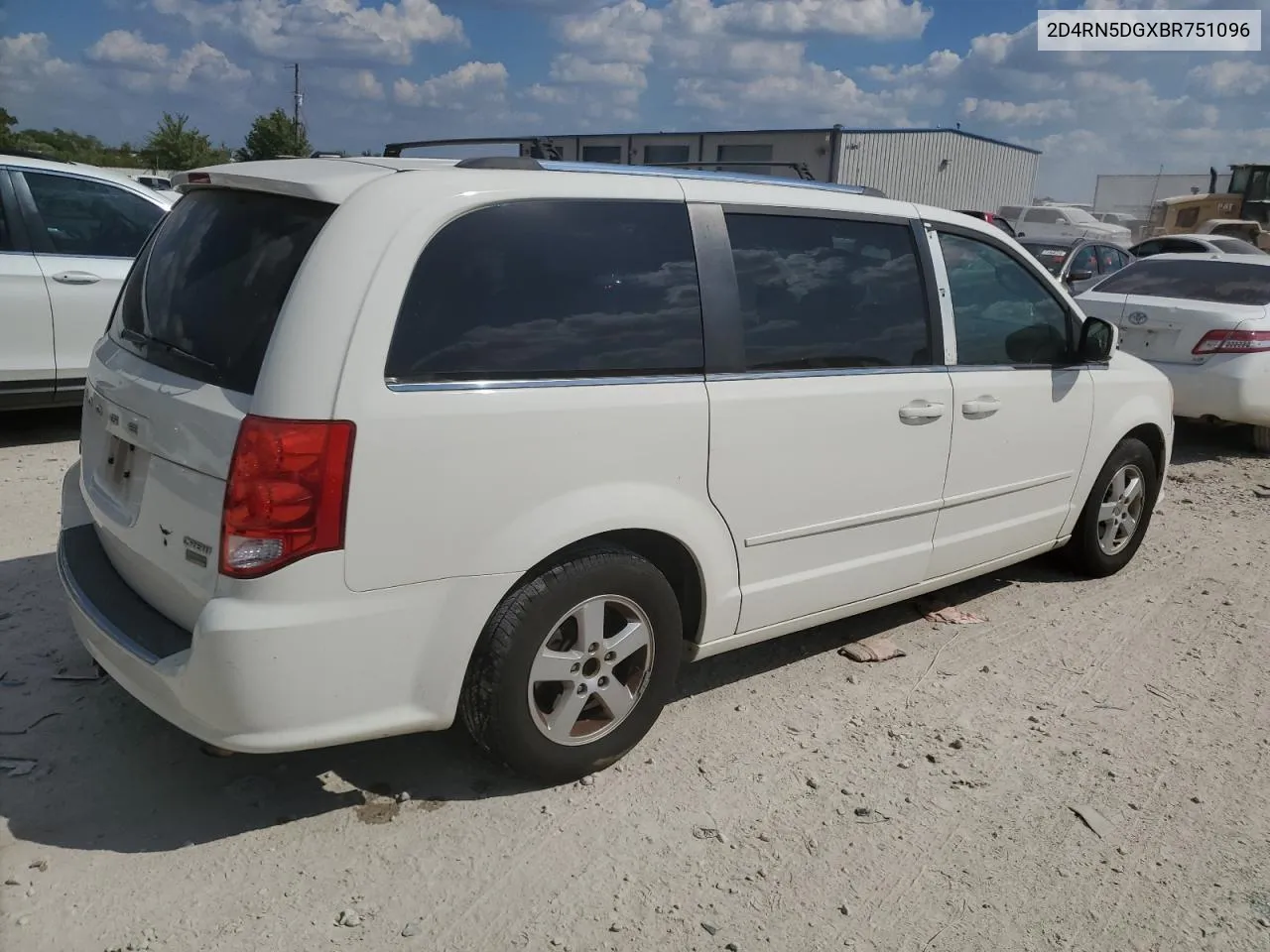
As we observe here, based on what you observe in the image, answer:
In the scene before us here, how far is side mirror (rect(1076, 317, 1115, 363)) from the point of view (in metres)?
4.79

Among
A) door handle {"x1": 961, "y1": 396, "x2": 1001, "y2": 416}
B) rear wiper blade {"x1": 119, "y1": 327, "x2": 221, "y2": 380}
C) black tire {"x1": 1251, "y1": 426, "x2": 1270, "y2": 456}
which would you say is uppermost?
rear wiper blade {"x1": 119, "y1": 327, "x2": 221, "y2": 380}

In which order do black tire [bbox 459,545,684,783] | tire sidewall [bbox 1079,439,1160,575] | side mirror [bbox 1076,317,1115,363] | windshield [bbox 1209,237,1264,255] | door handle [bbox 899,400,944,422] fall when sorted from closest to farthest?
black tire [bbox 459,545,684,783], door handle [bbox 899,400,944,422], side mirror [bbox 1076,317,1115,363], tire sidewall [bbox 1079,439,1160,575], windshield [bbox 1209,237,1264,255]

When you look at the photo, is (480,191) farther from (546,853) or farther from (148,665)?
(546,853)

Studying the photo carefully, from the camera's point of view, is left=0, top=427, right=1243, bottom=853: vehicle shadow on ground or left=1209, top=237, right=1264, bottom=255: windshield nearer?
left=0, top=427, right=1243, bottom=853: vehicle shadow on ground

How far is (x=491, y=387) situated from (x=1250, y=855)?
2683 millimetres

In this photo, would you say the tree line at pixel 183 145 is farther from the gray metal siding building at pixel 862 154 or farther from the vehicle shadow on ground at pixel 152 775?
the vehicle shadow on ground at pixel 152 775

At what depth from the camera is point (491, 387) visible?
2879mm

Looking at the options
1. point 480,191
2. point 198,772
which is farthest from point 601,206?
point 198,772

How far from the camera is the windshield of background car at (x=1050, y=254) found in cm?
1537

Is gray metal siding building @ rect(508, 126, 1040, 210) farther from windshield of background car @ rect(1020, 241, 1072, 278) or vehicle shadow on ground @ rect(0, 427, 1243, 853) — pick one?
vehicle shadow on ground @ rect(0, 427, 1243, 853)

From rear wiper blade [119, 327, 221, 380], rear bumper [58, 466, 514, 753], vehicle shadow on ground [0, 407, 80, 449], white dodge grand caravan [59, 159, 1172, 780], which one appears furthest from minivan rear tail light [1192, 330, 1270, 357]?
vehicle shadow on ground [0, 407, 80, 449]

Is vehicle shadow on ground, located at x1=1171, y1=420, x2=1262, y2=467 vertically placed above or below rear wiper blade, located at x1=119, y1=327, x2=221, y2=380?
below

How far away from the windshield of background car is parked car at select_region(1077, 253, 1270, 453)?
20.2ft

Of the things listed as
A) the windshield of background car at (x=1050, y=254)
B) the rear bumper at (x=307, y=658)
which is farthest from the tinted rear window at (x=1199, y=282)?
the rear bumper at (x=307, y=658)
